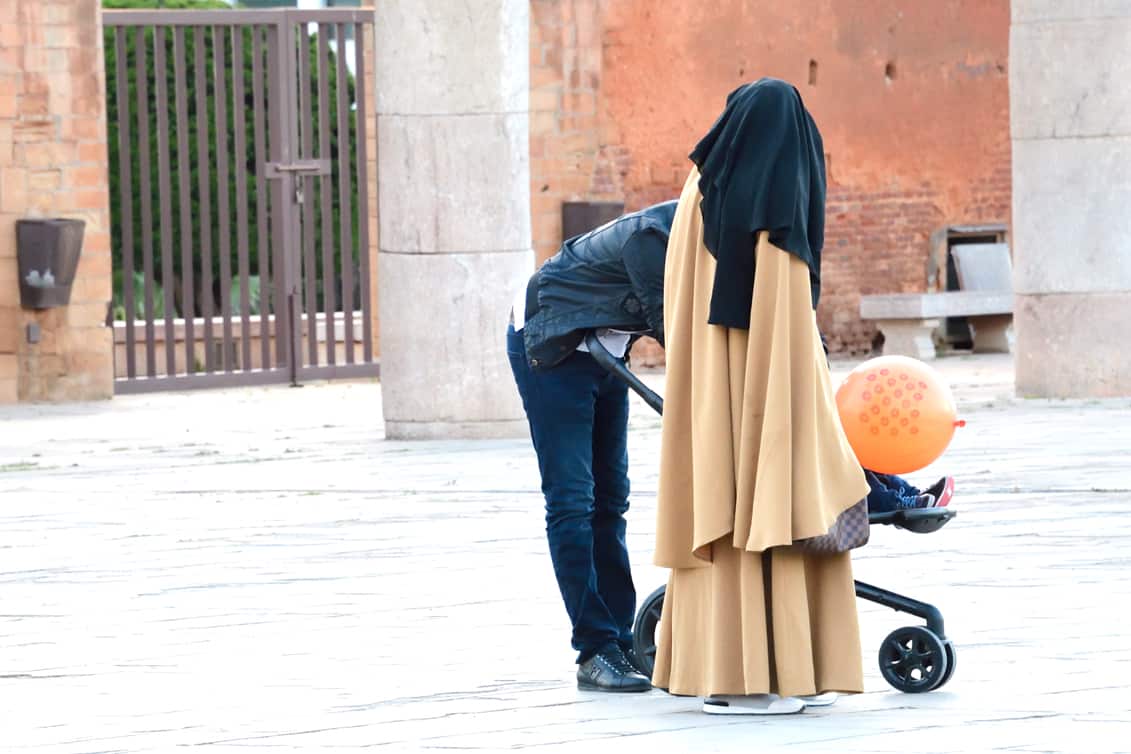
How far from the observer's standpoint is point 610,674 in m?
5.37

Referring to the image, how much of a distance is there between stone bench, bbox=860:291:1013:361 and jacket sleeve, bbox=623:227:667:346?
12.1 metres

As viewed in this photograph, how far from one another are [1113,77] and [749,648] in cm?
887

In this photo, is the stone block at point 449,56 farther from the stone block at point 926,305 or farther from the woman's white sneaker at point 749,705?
the woman's white sneaker at point 749,705

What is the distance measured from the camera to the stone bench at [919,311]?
17.4m

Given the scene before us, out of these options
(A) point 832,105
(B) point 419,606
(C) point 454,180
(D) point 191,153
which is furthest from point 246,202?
(B) point 419,606

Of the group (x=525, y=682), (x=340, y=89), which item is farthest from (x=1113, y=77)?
(x=525, y=682)

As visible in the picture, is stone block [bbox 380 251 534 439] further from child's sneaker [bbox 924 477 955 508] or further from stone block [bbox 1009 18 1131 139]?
child's sneaker [bbox 924 477 955 508]

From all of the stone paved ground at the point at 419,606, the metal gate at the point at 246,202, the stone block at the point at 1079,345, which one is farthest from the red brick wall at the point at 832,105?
the stone paved ground at the point at 419,606

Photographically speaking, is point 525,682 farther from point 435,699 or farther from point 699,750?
point 699,750

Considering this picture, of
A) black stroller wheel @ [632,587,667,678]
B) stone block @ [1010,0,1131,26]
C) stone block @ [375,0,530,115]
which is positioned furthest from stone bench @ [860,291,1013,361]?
black stroller wheel @ [632,587,667,678]

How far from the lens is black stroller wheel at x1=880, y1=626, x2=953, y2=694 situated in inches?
206

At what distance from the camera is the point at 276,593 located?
22.9 ft

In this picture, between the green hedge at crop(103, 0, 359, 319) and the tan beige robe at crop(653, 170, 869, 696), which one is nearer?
the tan beige robe at crop(653, 170, 869, 696)

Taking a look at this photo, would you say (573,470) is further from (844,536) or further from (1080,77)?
(1080,77)
